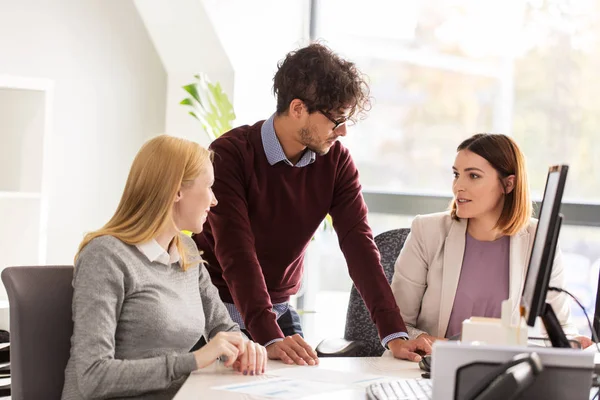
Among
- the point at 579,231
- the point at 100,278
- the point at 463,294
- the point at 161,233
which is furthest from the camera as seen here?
the point at 579,231

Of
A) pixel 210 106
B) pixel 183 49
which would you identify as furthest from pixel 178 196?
pixel 183 49

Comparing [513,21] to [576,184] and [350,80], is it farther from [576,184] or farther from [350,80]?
[350,80]

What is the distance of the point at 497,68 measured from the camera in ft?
14.0

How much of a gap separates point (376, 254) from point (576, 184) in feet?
6.75

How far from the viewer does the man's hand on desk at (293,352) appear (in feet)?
6.53

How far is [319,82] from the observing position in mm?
2332

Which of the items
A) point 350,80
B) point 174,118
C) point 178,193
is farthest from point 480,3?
point 178,193

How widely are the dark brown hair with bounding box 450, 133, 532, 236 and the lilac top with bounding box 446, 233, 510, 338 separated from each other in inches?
2.4

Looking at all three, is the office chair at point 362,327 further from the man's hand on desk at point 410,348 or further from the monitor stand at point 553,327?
the monitor stand at point 553,327

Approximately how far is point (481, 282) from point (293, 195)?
25.6 inches

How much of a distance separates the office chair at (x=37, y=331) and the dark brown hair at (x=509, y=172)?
1347mm

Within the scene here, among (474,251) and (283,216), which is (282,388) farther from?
(474,251)

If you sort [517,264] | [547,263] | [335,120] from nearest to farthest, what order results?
[547,263], [335,120], [517,264]

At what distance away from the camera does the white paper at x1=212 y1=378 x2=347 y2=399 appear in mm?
1622
